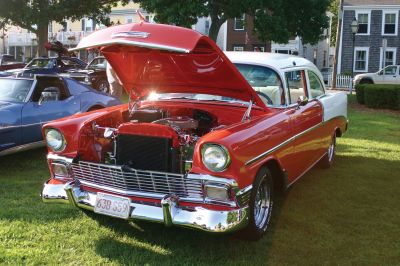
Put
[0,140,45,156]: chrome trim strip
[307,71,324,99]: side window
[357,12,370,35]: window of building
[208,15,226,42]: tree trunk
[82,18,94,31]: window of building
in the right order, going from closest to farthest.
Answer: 1. [307,71,324,99]: side window
2. [0,140,45,156]: chrome trim strip
3. [208,15,226,42]: tree trunk
4. [357,12,370,35]: window of building
5. [82,18,94,31]: window of building

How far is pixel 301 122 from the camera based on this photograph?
4945 millimetres

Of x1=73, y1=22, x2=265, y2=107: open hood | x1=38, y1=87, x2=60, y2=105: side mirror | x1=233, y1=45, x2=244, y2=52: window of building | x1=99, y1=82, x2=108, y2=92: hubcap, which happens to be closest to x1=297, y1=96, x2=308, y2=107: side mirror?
x1=73, y1=22, x2=265, y2=107: open hood

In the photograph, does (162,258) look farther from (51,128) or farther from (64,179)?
(51,128)

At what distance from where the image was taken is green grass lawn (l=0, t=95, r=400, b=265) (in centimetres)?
371

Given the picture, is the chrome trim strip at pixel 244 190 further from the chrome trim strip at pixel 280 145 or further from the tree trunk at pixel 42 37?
the tree trunk at pixel 42 37

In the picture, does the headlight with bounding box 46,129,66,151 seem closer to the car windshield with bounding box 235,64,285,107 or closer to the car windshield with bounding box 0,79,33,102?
the car windshield with bounding box 235,64,285,107

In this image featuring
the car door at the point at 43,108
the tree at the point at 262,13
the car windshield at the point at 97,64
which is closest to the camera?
the car door at the point at 43,108

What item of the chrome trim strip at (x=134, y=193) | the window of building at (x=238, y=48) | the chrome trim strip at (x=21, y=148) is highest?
the window of building at (x=238, y=48)

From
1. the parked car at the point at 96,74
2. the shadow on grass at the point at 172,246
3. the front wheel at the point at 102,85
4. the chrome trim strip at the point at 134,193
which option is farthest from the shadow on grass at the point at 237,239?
the front wheel at the point at 102,85

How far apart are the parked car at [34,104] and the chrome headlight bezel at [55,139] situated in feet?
6.19

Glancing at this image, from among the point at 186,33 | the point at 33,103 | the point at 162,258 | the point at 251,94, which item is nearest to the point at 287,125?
the point at 251,94

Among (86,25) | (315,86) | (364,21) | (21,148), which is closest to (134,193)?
(21,148)

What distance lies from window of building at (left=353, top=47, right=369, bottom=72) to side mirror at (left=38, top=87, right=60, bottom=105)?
93.8 feet

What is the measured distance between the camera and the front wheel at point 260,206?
150 inches
